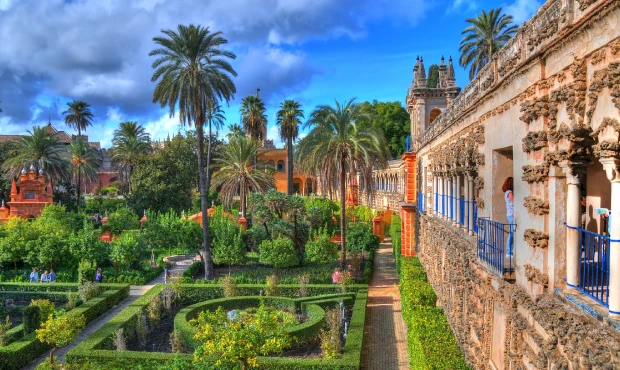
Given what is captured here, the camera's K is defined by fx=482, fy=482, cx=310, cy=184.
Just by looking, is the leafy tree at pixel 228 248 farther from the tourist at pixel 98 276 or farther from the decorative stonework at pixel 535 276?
the decorative stonework at pixel 535 276

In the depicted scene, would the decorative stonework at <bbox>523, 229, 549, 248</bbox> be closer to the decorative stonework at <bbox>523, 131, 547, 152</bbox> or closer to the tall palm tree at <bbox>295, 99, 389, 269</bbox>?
the decorative stonework at <bbox>523, 131, 547, 152</bbox>

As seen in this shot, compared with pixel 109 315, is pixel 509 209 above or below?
above

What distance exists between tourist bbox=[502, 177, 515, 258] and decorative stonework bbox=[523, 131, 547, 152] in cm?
170

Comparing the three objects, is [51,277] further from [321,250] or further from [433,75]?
[433,75]

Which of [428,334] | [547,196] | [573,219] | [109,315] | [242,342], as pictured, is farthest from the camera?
[109,315]

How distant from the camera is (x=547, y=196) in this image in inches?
246

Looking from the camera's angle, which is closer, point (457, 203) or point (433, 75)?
point (457, 203)

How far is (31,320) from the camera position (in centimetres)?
1739

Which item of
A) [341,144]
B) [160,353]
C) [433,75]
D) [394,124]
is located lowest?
[160,353]

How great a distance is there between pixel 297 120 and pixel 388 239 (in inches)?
591

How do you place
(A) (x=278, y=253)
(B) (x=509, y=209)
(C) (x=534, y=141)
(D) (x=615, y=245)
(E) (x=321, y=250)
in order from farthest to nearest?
(E) (x=321, y=250) → (A) (x=278, y=253) → (B) (x=509, y=209) → (C) (x=534, y=141) → (D) (x=615, y=245)

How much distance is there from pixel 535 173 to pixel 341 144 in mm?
18445

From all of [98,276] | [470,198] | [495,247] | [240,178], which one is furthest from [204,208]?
[495,247]

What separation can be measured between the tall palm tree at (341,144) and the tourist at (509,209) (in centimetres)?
1532
